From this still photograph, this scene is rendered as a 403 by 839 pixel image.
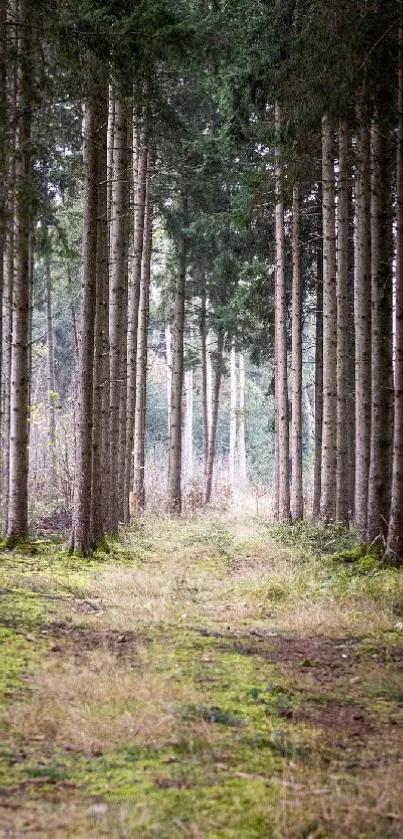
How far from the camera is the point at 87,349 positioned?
36.2ft

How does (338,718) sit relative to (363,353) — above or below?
below

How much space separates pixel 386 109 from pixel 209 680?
7402 mm

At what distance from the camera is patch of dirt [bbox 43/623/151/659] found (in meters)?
6.25

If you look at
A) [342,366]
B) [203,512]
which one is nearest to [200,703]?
[342,366]

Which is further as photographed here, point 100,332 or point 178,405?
point 178,405

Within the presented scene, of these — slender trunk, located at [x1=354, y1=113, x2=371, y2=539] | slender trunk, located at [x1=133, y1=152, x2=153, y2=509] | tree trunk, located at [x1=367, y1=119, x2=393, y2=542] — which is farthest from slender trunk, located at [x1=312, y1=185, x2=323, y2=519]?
tree trunk, located at [x1=367, y1=119, x2=393, y2=542]

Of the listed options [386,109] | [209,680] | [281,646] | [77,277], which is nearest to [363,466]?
[386,109]

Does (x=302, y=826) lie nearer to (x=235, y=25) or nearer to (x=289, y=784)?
(x=289, y=784)

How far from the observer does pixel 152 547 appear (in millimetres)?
13352

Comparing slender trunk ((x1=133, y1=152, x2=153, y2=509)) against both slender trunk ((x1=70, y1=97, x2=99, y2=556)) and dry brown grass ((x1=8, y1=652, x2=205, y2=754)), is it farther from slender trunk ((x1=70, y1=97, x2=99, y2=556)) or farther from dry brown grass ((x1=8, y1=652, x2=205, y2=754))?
dry brown grass ((x1=8, y1=652, x2=205, y2=754))

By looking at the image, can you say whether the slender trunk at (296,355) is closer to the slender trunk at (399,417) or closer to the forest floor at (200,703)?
the slender trunk at (399,417)

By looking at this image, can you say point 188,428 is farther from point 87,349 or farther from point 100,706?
point 100,706

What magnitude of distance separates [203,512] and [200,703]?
1718cm

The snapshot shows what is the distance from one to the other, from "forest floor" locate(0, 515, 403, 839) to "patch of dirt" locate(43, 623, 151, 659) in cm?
2
